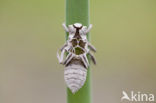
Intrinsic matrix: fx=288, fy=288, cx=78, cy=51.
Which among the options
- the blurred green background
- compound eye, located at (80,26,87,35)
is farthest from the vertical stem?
the blurred green background

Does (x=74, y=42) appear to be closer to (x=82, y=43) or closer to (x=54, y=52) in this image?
(x=82, y=43)

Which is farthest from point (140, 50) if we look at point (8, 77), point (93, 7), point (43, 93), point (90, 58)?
point (90, 58)

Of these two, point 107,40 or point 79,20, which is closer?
point 79,20

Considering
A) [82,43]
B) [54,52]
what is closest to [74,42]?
[82,43]

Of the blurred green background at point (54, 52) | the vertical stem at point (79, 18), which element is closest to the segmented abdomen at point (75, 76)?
the vertical stem at point (79, 18)

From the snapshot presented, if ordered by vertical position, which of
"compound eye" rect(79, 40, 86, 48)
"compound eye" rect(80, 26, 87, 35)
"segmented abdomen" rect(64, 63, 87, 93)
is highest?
"compound eye" rect(80, 26, 87, 35)

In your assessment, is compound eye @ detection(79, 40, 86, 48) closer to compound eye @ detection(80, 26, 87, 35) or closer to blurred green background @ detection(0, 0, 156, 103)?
compound eye @ detection(80, 26, 87, 35)

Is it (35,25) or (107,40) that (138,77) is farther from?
(35,25)
